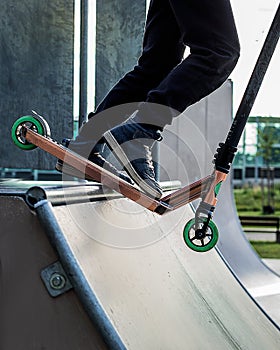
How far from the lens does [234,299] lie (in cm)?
328

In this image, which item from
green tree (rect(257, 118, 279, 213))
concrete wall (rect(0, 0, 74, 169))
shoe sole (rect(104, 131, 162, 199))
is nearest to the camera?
shoe sole (rect(104, 131, 162, 199))

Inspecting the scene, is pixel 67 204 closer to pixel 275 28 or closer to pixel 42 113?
pixel 275 28

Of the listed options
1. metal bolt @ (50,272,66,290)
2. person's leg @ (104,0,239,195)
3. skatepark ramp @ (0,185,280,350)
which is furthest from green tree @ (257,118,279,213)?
metal bolt @ (50,272,66,290)

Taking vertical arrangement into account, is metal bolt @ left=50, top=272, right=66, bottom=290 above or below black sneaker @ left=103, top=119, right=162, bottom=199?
below

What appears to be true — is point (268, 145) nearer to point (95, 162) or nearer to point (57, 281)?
point (95, 162)

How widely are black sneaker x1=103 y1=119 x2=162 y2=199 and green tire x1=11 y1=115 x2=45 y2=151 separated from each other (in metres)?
0.28

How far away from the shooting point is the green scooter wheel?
2.34m

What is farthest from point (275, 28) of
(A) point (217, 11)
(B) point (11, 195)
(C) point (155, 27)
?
(B) point (11, 195)

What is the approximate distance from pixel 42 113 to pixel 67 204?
2365 mm

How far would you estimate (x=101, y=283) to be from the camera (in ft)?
5.91

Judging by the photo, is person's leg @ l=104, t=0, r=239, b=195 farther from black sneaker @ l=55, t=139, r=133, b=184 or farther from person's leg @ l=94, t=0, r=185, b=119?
person's leg @ l=94, t=0, r=185, b=119

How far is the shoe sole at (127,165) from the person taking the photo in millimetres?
2328

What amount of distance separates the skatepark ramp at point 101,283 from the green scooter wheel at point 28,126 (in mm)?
312

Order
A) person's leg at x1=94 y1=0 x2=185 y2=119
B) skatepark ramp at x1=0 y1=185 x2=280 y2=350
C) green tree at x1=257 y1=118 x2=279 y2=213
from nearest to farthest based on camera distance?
skatepark ramp at x1=0 y1=185 x2=280 y2=350, person's leg at x1=94 y1=0 x2=185 y2=119, green tree at x1=257 y1=118 x2=279 y2=213
